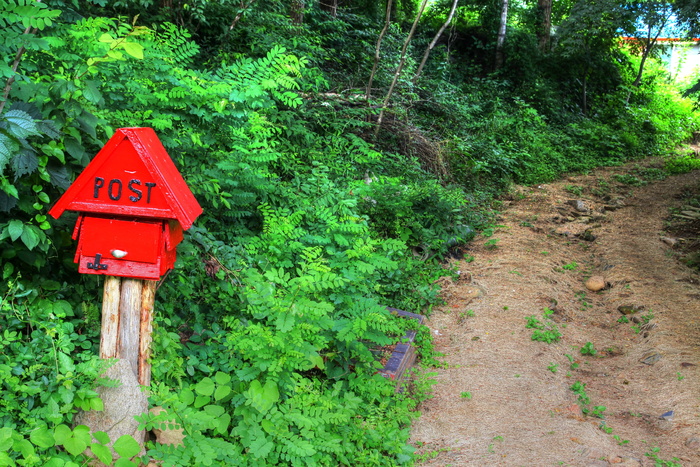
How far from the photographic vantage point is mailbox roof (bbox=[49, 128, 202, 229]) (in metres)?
2.70

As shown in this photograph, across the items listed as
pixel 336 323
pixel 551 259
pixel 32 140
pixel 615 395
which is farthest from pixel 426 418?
pixel 551 259

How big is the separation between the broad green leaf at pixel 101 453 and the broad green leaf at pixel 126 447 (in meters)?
0.04

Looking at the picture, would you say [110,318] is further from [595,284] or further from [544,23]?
[544,23]

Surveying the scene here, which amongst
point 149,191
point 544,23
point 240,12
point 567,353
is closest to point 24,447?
point 149,191

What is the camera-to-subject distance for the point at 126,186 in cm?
273

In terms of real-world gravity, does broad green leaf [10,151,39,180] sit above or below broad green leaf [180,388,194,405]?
above

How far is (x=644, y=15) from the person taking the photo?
53.1 feet

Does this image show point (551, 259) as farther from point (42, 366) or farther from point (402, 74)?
point (42, 366)

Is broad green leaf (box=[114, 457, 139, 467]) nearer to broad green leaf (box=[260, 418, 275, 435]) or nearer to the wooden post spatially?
the wooden post

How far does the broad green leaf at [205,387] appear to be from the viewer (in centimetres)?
300

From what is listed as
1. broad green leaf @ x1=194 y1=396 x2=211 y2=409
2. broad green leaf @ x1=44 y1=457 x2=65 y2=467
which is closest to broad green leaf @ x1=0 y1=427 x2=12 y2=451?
broad green leaf @ x1=44 y1=457 x2=65 y2=467

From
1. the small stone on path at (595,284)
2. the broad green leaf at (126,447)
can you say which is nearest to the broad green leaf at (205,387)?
the broad green leaf at (126,447)

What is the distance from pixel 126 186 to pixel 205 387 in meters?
1.16

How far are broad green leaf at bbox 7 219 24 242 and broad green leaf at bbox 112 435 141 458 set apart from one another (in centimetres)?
111
